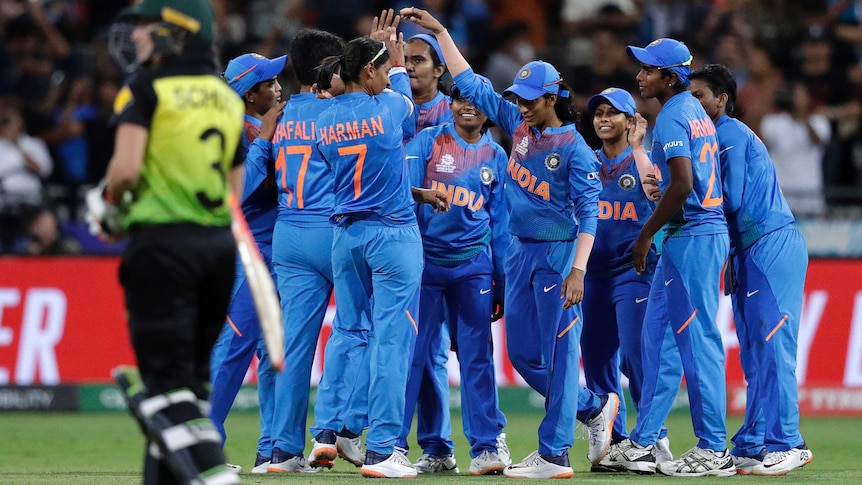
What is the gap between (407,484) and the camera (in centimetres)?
800

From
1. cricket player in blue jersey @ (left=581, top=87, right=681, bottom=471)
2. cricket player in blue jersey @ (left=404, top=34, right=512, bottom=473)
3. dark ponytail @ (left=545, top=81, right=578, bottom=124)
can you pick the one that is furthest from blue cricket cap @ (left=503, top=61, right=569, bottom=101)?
cricket player in blue jersey @ (left=404, top=34, right=512, bottom=473)

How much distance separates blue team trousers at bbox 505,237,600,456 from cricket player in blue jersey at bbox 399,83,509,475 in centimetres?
29

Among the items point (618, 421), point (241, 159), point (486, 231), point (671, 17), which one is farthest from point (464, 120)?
point (671, 17)

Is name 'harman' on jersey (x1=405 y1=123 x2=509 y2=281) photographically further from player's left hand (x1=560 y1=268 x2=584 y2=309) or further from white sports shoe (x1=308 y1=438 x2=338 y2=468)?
white sports shoe (x1=308 y1=438 x2=338 y2=468)

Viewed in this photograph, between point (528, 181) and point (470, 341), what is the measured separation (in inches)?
47.6

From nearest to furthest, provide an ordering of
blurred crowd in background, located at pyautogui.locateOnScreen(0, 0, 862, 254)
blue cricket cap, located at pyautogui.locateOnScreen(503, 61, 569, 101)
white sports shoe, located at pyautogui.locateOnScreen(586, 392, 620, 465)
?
blue cricket cap, located at pyautogui.locateOnScreen(503, 61, 569, 101)
white sports shoe, located at pyautogui.locateOnScreen(586, 392, 620, 465)
blurred crowd in background, located at pyautogui.locateOnScreen(0, 0, 862, 254)

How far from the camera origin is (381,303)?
28.0ft

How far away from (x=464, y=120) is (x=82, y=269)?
6.40m

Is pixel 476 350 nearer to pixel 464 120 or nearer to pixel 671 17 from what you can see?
pixel 464 120

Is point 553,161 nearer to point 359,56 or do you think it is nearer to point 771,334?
point 359,56

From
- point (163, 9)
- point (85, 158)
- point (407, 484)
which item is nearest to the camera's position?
point (163, 9)

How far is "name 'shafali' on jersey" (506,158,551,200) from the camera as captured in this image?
9039 mm

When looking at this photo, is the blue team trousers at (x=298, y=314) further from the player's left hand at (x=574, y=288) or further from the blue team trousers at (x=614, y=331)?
the blue team trousers at (x=614, y=331)

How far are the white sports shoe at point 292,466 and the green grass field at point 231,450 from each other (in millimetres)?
181
